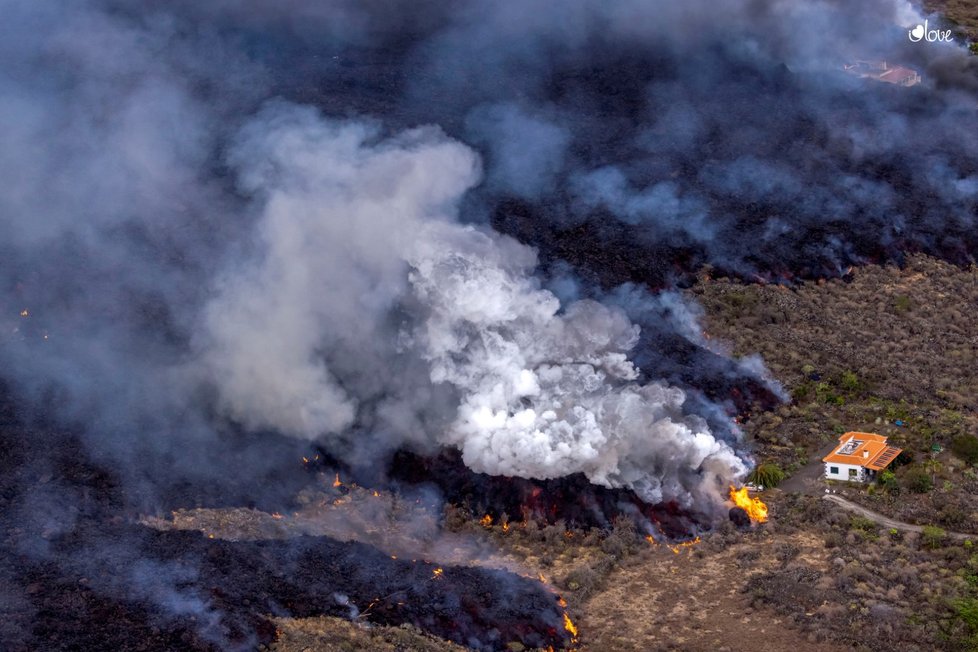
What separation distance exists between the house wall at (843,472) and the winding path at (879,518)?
1.01 meters

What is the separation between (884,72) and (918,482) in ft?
125

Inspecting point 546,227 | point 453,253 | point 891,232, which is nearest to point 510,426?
point 453,253

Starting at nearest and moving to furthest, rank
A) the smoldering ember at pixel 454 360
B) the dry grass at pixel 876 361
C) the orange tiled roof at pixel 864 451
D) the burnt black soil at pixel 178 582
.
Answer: the burnt black soil at pixel 178 582
the smoldering ember at pixel 454 360
the orange tiled roof at pixel 864 451
the dry grass at pixel 876 361

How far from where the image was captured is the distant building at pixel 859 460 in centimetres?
3869

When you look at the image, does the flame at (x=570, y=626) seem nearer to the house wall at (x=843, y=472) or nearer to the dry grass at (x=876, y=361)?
the dry grass at (x=876, y=361)

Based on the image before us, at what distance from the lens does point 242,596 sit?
100 feet

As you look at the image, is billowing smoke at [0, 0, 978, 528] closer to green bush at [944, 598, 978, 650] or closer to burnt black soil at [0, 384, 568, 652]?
burnt black soil at [0, 384, 568, 652]

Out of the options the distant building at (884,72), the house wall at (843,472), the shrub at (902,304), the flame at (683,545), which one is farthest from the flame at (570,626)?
the distant building at (884,72)

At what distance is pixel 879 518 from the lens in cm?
3684

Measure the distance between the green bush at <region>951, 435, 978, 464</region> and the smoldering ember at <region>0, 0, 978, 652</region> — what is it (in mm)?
99

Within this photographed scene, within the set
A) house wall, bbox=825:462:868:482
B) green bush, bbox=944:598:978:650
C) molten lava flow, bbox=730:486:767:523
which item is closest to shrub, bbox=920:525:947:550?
green bush, bbox=944:598:978:650

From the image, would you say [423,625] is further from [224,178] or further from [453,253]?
[224,178]

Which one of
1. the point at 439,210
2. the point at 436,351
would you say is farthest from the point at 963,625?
the point at 439,210

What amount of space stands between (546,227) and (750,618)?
22311 mm
